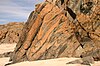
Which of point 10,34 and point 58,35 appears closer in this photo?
point 58,35

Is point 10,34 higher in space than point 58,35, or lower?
lower

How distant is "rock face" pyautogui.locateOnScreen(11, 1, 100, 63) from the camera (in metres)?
15.3

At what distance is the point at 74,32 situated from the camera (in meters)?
16.2

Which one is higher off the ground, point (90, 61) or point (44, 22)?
point (44, 22)

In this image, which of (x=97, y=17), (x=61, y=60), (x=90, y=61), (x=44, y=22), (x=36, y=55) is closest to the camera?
(x=90, y=61)

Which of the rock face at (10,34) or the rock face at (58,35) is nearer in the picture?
the rock face at (58,35)

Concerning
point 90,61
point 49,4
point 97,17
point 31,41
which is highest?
point 49,4

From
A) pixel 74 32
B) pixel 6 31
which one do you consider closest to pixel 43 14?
pixel 74 32

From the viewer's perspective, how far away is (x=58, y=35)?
16.4 m

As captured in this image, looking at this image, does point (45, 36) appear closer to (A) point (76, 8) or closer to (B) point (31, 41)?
(B) point (31, 41)

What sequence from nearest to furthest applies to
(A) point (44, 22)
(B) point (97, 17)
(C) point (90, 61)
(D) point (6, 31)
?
1. (C) point (90, 61)
2. (B) point (97, 17)
3. (A) point (44, 22)
4. (D) point (6, 31)

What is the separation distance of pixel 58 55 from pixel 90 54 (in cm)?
244

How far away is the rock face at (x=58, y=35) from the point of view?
15.3 metres

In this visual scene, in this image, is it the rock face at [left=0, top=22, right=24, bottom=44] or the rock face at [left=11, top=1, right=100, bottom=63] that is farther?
the rock face at [left=0, top=22, right=24, bottom=44]
